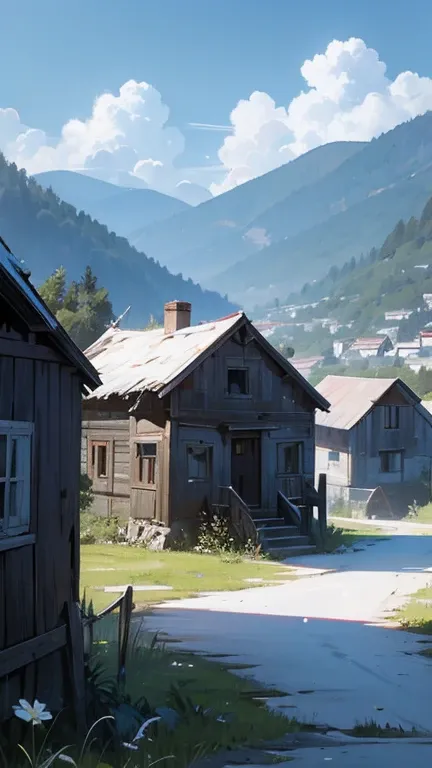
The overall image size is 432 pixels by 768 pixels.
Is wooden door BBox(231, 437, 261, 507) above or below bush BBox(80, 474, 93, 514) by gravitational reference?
above

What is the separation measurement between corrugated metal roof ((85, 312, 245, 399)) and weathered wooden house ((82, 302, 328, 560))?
6 cm

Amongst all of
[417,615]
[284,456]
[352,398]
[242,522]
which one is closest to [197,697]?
[417,615]

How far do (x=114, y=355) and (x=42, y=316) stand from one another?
25.0 m

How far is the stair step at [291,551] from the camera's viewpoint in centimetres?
2823

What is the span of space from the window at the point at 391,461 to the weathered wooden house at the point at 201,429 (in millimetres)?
23464

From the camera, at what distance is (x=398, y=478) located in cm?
5572

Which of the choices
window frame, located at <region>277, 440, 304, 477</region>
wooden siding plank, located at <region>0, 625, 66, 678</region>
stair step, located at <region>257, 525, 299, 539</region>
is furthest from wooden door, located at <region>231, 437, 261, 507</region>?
wooden siding plank, located at <region>0, 625, 66, 678</region>

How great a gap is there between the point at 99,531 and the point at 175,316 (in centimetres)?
786

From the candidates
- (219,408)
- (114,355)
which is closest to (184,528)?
Answer: (219,408)

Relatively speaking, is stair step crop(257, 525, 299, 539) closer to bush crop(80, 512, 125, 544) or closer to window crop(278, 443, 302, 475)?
window crop(278, 443, 302, 475)

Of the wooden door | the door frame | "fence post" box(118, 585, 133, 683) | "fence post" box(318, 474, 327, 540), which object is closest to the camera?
"fence post" box(118, 585, 133, 683)

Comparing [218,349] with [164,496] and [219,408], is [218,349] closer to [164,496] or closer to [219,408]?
[219,408]

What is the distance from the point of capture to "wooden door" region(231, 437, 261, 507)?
3177 centimetres

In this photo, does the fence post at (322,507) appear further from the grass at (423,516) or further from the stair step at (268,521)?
the grass at (423,516)
